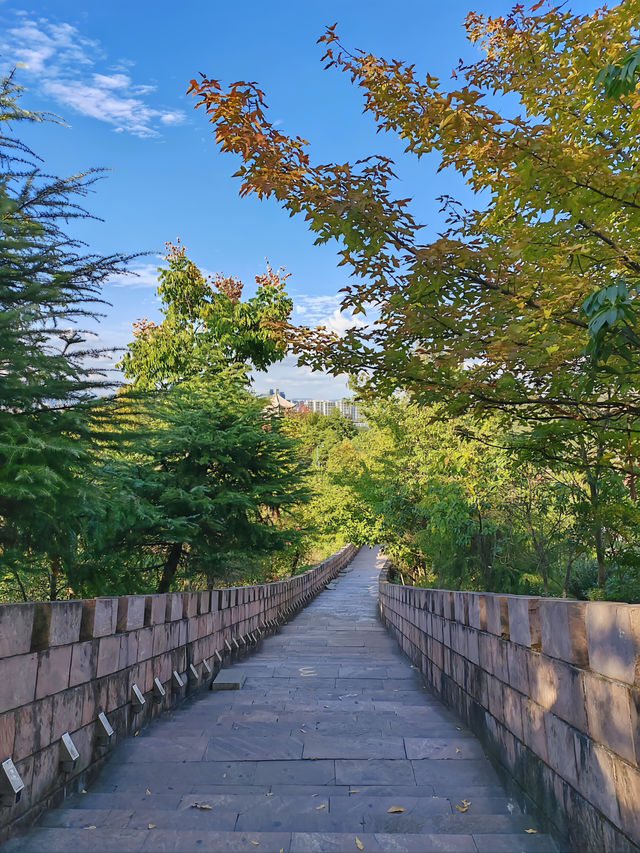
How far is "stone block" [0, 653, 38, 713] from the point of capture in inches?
114

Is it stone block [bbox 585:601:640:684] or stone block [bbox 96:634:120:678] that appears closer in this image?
stone block [bbox 585:601:640:684]

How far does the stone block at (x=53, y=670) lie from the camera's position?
326 cm

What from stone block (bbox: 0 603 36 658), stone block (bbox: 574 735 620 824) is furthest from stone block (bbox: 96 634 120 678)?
stone block (bbox: 574 735 620 824)

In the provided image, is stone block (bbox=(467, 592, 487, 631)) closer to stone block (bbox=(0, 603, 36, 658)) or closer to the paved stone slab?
stone block (bbox=(0, 603, 36, 658))

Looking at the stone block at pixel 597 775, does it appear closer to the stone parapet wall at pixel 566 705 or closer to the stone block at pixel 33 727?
the stone parapet wall at pixel 566 705

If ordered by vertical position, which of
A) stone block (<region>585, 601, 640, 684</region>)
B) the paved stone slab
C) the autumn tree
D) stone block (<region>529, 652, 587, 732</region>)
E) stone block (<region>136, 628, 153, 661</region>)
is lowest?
the paved stone slab

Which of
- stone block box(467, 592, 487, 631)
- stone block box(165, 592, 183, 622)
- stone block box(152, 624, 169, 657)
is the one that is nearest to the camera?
stone block box(467, 592, 487, 631)

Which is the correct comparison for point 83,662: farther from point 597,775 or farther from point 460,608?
point 460,608

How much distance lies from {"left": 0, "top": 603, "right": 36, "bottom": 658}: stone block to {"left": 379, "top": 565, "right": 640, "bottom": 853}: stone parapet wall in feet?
8.54

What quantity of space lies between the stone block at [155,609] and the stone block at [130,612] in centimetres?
11

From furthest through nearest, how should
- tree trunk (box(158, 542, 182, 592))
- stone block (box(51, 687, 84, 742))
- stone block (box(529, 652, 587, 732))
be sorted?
1. tree trunk (box(158, 542, 182, 592))
2. stone block (box(51, 687, 84, 742))
3. stone block (box(529, 652, 587, 732))

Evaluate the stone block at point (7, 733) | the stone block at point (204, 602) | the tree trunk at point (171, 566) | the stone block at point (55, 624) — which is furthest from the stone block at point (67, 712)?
the tree trunk at point (171, 566)

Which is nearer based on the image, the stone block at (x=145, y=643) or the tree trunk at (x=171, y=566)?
the stone block at (x=145, y=643)

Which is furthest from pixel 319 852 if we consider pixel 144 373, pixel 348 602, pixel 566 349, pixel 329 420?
pixel 329 420
